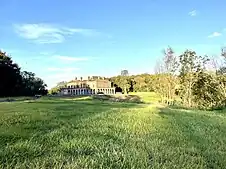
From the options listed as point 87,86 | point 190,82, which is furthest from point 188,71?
point 87,86

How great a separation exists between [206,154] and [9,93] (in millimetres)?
54178

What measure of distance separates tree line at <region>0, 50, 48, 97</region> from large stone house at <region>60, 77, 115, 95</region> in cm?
2992

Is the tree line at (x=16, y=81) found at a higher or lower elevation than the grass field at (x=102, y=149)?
higher

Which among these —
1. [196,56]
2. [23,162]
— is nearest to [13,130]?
[23,162]

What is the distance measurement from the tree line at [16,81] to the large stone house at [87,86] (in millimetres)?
29922

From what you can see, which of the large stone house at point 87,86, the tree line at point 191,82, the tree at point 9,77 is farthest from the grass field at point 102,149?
the large stone house at point 87,86

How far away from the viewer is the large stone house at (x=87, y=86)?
3964 inches

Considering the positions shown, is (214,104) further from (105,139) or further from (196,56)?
(105,139)

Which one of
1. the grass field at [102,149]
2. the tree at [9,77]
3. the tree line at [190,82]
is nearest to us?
the grass field at [102,149]

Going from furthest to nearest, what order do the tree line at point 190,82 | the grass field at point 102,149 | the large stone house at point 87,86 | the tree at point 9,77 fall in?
the large stone house at point 87,86
the tree at point 9,77
the tree line at point 190,82
the grass field at point 102,149

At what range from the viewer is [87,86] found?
109m

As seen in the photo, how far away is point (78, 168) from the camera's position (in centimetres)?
369

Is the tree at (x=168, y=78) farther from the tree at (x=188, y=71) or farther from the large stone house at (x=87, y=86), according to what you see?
the large stone house at (x=87, y=86)

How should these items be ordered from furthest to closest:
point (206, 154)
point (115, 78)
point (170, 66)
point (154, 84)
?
point (115, 78) → point (154, 84) → point (170, 66) → point (206, 154)
